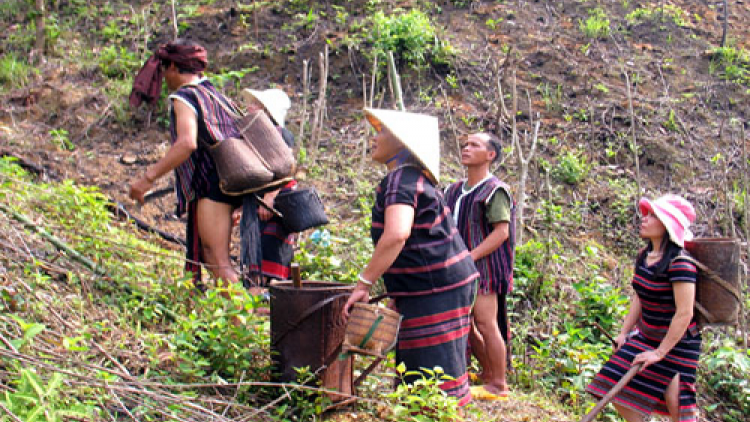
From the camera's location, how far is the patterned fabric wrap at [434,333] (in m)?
3.59

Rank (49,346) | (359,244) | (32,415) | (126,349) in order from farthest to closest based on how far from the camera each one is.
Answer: (359,244) → (126,349) → (49,346) → (32,415)

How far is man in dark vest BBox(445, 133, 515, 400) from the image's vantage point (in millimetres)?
4523

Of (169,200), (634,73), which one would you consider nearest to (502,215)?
(169,200)

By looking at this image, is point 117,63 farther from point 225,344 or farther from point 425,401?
point 425,401

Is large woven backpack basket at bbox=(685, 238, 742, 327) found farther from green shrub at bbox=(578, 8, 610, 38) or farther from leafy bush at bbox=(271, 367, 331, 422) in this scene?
green shrub at bbox=(578, 8, 610, 38)

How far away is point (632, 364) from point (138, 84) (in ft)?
10.7

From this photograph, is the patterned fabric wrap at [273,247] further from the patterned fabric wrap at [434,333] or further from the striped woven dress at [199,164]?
the patterned fabric wrap at [434,333]

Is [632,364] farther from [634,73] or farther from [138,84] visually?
[634,73]

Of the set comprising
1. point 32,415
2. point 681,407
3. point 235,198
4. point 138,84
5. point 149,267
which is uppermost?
point 138,84

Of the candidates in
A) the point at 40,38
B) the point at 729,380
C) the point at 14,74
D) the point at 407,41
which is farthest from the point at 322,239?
the point at 40,38

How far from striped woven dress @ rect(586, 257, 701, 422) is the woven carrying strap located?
67mm

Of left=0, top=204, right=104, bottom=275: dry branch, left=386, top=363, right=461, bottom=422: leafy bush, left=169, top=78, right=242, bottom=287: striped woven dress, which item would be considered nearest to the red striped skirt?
left=386, top=363, right=461, bottom=422: leafy bush

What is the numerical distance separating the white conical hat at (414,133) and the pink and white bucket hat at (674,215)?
1.28m

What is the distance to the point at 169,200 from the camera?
7527mm
